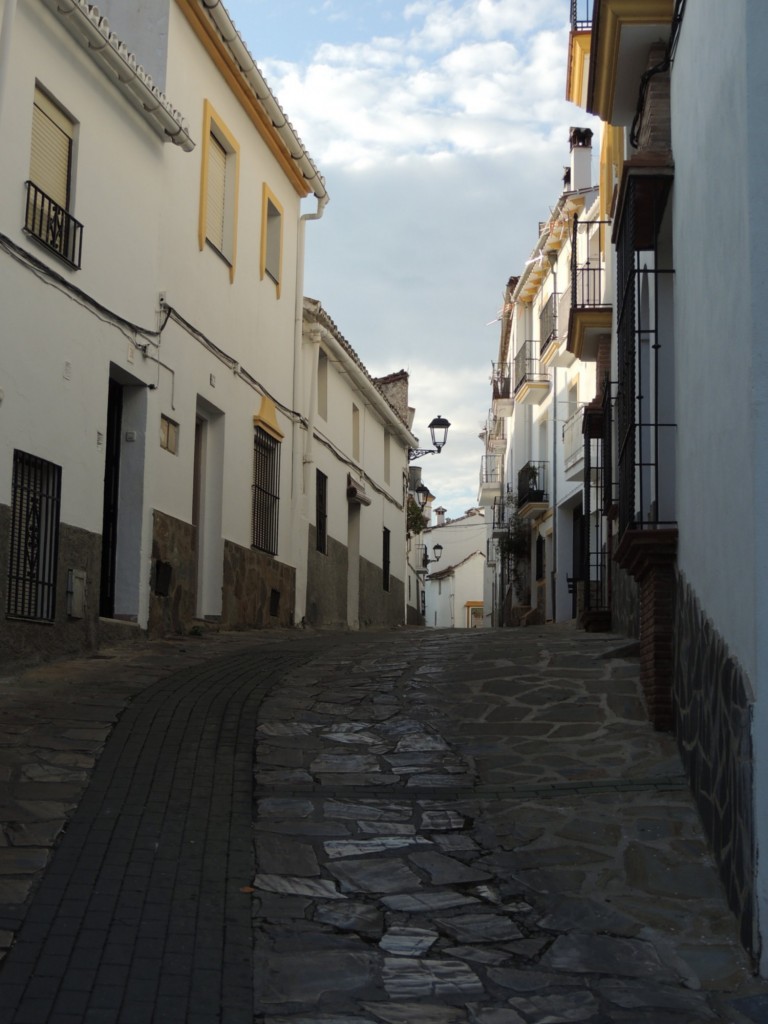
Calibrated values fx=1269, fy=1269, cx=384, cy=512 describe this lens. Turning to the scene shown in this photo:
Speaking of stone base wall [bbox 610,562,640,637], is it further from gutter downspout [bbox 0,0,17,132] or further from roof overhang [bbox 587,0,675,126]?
gutter downspout [bbox 0,0,17,132]

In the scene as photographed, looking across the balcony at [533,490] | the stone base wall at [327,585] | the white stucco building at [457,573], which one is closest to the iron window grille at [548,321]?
the balcony at [533,490]

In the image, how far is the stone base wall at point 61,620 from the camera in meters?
9.87

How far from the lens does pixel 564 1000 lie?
4.66 metres

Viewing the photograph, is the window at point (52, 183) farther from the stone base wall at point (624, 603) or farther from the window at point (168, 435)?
the stone base wall at point (624, 603)

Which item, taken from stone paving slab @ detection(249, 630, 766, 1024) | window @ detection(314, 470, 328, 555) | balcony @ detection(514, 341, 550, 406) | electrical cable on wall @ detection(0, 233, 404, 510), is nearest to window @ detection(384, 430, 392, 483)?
balcony @ detection(514, 341, 550, 406)

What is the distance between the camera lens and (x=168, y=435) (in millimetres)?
13570

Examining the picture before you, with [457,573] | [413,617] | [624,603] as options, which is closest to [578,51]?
[624,603]

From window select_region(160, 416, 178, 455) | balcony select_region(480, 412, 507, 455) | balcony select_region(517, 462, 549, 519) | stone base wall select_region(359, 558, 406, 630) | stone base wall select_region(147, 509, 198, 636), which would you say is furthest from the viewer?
balcony select_region(480, 412, 507, 455)

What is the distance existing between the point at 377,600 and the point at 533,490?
5245 millimetres

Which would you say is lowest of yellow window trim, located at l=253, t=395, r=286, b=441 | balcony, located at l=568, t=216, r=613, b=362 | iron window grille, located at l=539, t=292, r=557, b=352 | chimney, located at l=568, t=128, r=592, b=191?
yellow window trim, located at l=253, t=395, r=286, b=441

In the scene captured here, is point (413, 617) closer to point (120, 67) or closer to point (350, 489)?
point (350, 489)

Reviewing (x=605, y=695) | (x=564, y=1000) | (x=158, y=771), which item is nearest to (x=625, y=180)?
(x=605, y=695)

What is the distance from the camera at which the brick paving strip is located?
4.37 meters

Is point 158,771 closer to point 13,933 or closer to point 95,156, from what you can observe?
point 13,933
